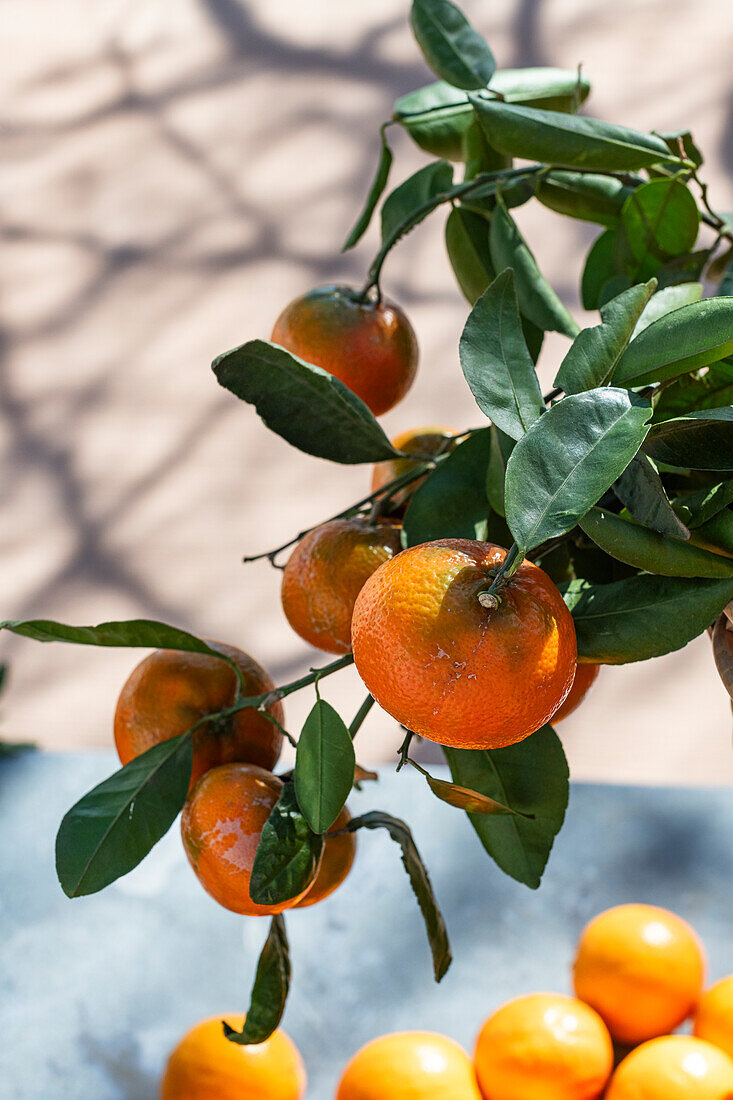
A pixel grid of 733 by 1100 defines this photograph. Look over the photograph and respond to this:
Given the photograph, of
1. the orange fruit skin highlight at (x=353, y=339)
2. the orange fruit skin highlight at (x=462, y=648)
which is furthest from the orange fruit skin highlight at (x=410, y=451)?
the orange fruit skin highlight at (x=462, y=648)

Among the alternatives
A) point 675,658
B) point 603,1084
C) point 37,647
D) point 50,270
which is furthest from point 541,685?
point 50,270

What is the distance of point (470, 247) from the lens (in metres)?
0.38

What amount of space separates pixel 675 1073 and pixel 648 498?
329 mm

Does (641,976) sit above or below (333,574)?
below

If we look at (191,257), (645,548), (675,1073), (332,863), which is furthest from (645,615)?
(191,257)

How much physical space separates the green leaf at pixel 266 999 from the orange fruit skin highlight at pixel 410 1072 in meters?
0.19

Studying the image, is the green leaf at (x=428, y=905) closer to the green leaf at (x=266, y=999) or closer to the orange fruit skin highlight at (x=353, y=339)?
the green leaf at (x=266, y=999)

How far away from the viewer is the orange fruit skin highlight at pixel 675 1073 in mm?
425

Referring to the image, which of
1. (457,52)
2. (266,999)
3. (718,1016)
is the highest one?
(457,52)

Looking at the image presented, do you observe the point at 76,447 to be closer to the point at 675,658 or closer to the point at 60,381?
the point at 60,381

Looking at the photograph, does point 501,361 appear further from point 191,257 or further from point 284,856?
point 191,257

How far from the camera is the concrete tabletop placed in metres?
0.52

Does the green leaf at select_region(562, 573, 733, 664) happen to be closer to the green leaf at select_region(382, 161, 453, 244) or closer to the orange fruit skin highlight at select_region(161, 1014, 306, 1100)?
the green leaf at select_region(382, 161, 453, 244)

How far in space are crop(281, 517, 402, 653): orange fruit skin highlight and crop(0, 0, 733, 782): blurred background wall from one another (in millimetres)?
978
